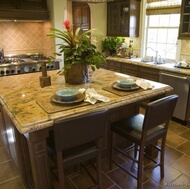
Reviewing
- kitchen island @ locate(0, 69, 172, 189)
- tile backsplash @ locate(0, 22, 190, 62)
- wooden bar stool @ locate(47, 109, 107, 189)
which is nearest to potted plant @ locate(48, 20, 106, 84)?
kitchen island @ locate(0, 69, 172, 189)

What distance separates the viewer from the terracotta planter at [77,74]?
7.64 ft

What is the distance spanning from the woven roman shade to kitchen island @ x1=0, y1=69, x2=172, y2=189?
2393 millimetres

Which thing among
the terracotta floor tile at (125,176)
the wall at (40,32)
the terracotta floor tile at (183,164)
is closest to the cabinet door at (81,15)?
the wall at (40,32)

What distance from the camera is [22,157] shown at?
1996 millimetres

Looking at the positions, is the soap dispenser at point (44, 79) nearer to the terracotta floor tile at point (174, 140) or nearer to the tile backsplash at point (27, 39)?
the terracotta floor tile at point (174, 140)

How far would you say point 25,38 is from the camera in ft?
15.9

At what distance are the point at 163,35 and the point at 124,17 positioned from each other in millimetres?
988

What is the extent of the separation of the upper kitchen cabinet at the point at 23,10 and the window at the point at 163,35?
2390 mm

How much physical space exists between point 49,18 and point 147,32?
2293 millimetres

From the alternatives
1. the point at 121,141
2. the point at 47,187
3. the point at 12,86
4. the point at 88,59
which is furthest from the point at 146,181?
the point at 12,86

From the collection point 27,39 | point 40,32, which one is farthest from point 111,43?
point 27,39

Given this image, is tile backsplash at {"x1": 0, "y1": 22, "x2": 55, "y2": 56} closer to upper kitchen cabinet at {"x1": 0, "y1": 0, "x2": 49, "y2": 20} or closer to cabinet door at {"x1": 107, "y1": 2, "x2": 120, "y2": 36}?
upper kitchen cabinet at {"x1": 0, "y1": 0, "x2": 49, "y2": 20}

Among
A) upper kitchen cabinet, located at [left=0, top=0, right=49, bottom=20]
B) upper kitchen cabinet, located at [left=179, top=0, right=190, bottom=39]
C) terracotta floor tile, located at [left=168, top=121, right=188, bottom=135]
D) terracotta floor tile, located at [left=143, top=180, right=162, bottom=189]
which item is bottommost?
terracotta floor tile, located at [left=143, top=180, right=162, bottom=189]

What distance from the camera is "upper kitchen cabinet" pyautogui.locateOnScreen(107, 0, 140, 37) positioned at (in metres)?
4.61
